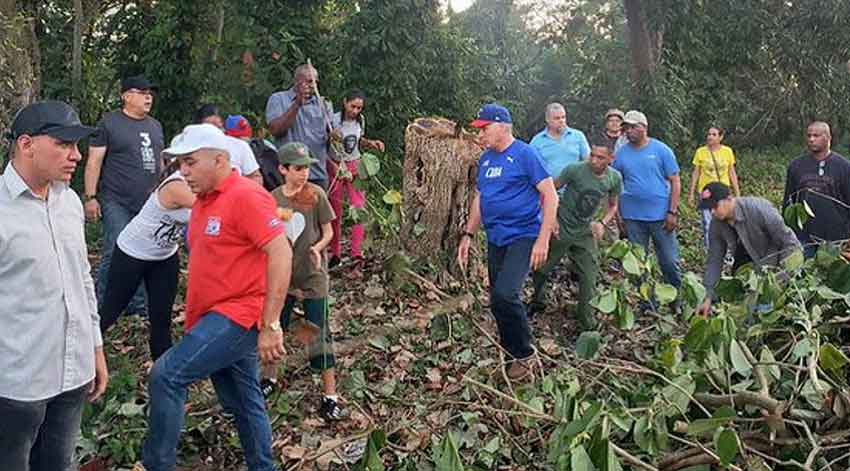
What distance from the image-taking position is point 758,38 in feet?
60.2

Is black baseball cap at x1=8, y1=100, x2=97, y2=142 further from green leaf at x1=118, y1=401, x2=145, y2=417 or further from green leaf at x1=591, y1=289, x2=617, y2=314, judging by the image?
green leaf at x1=591, y1=289, x2=617, y2=314

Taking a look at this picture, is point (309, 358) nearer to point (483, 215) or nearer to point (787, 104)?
point (483, 215)

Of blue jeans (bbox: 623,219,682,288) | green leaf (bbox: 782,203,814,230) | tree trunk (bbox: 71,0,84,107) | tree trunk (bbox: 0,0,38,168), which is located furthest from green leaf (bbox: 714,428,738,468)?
tree trunk (bbox: 71,0,84,107)

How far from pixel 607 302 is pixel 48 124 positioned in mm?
2514

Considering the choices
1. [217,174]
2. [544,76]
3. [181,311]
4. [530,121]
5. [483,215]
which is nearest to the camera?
[217,174]

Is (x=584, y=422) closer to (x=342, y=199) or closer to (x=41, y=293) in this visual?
(x=41, y=293)

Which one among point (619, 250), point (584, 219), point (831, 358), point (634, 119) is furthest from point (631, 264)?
point (634, 119)

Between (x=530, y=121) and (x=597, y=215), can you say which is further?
(x=530, y=121)

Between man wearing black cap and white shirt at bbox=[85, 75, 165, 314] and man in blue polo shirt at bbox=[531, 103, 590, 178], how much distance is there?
306 centimetres

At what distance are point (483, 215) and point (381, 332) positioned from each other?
43.9 inches

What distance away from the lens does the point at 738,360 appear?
357 centimetres

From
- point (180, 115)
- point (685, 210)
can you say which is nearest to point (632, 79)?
point (685, 210)

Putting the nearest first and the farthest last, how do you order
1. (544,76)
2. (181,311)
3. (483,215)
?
1. (483,215)
2. (181,311)
3. (544,76)

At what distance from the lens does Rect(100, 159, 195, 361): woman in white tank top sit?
14.4 ft
